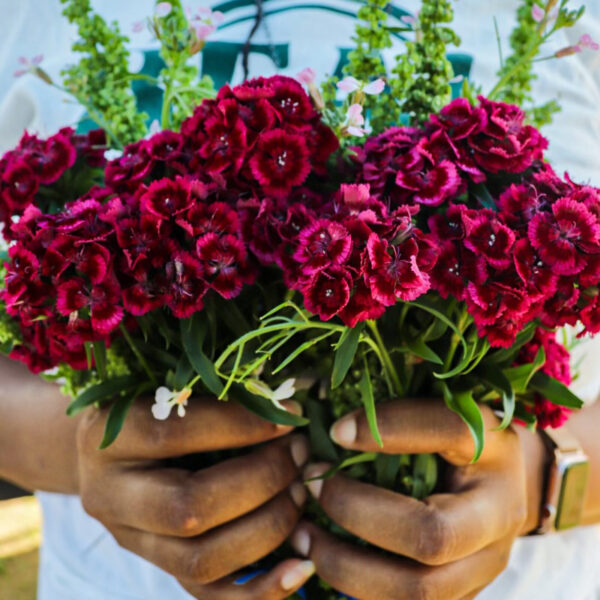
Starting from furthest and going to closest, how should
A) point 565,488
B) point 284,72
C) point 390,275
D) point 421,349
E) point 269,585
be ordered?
point 284,72
point 565,488
point 269,585
point 421,349
point 390,275

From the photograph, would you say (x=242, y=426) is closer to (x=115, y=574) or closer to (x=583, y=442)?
(x=115, y=574)

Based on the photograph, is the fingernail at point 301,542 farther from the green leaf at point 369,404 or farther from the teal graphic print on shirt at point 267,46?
the teal graphic print on shirt at point 267,46

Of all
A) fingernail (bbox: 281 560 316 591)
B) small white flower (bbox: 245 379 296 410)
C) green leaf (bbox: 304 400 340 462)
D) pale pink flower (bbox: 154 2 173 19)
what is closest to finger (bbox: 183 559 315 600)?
fingernail (bbox: 281 560 316 591)

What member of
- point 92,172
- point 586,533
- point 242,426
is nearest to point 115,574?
point 242,426

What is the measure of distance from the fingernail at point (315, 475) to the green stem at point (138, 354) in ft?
0.59

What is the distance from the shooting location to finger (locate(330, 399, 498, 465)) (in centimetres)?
58

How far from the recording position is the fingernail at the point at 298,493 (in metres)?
0.68

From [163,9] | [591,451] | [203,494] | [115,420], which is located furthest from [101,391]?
[591,451]

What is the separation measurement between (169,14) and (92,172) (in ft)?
0.54

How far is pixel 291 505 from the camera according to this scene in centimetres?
67

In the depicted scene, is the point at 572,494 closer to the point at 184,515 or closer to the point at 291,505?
the point at 291,505

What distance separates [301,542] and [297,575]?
0.11 feet

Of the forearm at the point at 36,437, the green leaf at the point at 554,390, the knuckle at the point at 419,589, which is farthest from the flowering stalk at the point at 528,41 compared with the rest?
the forearm at the point at 36,437

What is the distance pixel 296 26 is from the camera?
3.05 ft
